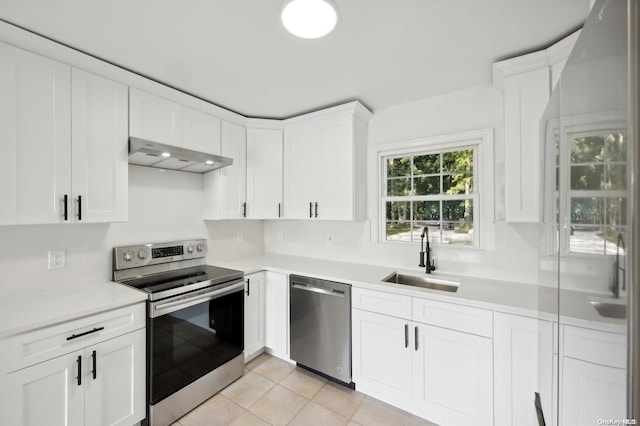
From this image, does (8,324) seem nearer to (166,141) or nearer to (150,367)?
(150,367)

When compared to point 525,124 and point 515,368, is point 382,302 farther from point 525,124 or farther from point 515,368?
point 525,124

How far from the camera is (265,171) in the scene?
293 centimetres

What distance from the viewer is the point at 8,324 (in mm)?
1333

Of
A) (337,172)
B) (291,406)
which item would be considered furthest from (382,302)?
(337,172)

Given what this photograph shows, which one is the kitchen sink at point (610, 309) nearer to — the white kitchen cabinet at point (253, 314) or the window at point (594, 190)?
the window at point (594, 190)

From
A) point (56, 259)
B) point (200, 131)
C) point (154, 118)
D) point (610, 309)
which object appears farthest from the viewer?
point (200, 131)

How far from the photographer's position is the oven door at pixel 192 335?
5.90ft

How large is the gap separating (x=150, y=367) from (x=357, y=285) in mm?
1540

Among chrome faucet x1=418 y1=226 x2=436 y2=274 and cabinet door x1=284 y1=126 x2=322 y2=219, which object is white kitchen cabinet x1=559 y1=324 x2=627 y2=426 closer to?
chrome faucet x1=418 y1=226 x2=436 y2=274

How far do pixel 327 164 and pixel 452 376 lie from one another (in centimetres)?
196

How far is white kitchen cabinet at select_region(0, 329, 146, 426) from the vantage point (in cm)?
132

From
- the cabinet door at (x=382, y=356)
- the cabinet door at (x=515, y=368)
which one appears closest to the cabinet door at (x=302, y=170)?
the cabinet door at (x=382, y=356)

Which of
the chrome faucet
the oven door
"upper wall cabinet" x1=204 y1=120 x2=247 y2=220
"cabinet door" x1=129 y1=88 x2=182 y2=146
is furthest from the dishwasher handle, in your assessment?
"cabinet door" x1=129 y1=88 x2=182 y2=146

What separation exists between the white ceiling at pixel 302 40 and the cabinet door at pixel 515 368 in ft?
5.52
